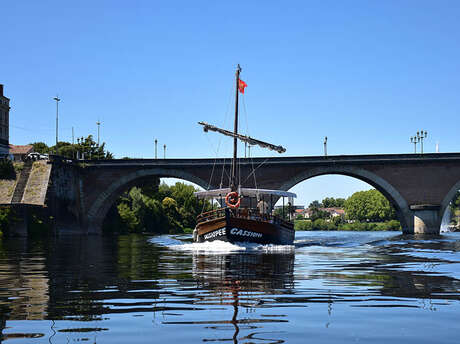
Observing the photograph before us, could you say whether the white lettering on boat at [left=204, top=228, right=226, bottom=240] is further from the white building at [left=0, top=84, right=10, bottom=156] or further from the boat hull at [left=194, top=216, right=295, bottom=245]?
the white building at [left=0, top=84, right=10, bottom=156]

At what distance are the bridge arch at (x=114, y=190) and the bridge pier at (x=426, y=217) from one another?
23.1 metres

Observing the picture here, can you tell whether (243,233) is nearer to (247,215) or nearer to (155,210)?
(247,215)

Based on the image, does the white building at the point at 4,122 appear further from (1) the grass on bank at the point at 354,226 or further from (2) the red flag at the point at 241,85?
(1) the grass on bank at the point at 354,226

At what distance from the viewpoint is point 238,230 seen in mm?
30297

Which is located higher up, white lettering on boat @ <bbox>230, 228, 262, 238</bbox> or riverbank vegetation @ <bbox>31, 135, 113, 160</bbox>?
riverbank vegetation @ <bbox>31, 135, 113, 160</bbox>

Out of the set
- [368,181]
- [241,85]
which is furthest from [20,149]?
[241,85]

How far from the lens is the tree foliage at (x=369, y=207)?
548 ft

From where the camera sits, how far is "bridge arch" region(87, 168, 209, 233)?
66.1 m

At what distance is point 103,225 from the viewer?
71.9m

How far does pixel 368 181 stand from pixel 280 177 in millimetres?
9522

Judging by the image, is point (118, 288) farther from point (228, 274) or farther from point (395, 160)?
point (395, 160)

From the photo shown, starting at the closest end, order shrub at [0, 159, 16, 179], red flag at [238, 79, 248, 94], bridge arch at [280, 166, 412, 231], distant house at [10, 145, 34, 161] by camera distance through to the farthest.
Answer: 1. red flag at [238, 79, 248, 94]
2. bridge arch at [280, 166, 412, 231]
3. shrub at [0, 159, 16, 179]
4. distant house at [10, 145, 34, 161]

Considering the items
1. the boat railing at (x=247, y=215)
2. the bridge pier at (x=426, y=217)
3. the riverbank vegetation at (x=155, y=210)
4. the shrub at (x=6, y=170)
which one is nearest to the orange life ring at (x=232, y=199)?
the boat railing at (x=247, y=215)

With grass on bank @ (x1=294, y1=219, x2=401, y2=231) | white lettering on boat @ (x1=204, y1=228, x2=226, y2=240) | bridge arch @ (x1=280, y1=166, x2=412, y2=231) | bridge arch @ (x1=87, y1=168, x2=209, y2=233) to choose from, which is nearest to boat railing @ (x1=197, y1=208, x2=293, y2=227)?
white lettering on boat @ (x1=204, y1=228, x2=226, y2=240)
